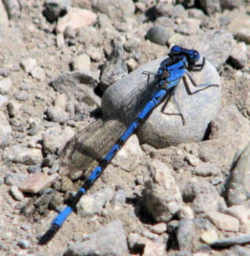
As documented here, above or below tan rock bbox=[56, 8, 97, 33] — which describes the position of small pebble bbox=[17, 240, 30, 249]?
below

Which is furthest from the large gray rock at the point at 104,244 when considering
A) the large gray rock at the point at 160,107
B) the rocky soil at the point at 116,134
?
the large gray rock at the point at 160,107

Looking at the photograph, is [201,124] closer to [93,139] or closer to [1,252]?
[93,139]

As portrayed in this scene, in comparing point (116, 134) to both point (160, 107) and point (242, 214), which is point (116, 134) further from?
point (242, 214)

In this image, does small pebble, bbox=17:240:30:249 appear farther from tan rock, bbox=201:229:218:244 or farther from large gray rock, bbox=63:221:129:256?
tan rock, bbox=201:229:218:244

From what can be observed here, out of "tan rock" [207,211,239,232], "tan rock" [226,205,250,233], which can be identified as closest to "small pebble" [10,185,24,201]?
"tan rock" [207,211,239,232]

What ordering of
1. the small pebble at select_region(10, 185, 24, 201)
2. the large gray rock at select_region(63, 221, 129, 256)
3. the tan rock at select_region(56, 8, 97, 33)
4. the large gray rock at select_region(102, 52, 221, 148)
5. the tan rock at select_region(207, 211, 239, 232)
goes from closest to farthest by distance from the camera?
the large gray rock at select_region(63, 221, 129, 256) < the tan rock at select_region(207, 211, 239, 232) < the small pebble at select_region(10, 185, 24, 201) < the large gray rock at select_region(102, 52, 221, 148) < the tan rock at select_region(56, 8, 97, 33)

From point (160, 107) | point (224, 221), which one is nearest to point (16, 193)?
point (160, 107)
